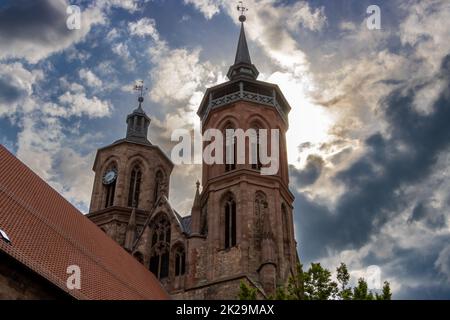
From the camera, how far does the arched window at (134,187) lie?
3763 centimetres

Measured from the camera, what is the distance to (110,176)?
38.9 m

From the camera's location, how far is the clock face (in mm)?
38625

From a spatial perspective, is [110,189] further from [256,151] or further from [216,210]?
[256,151]

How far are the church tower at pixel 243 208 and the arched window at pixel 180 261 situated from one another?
38.4 inches

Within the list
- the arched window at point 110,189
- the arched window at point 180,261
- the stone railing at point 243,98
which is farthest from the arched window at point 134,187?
the arched window at point 180,261

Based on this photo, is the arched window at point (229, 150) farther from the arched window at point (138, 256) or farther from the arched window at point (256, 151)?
the arched window at point (138, 256)

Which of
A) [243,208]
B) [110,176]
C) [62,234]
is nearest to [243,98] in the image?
[243,208]

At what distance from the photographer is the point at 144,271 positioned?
91.2ft

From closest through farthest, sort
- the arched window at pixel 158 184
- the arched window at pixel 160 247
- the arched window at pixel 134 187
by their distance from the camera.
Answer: the arched window at pixel 160 247 < the arched window at pixel 134 187 < the arched window at pixel 158 184

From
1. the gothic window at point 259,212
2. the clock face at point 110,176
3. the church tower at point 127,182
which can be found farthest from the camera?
the clock face at point 110,176
